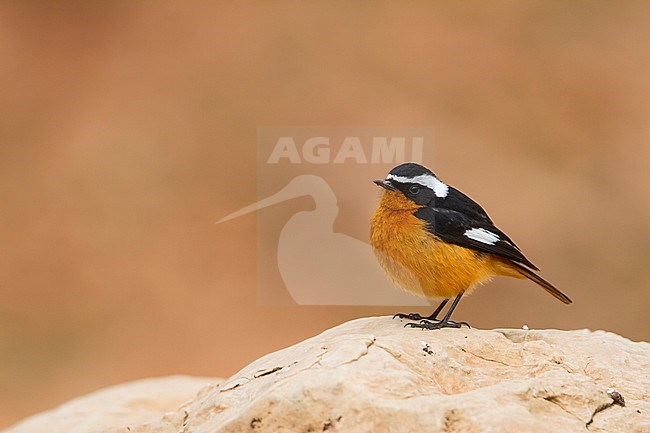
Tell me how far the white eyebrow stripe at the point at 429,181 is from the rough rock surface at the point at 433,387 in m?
0.56

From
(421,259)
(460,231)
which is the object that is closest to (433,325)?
(421,259)

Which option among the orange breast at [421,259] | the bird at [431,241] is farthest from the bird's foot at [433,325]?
the orange breast at [421,259]

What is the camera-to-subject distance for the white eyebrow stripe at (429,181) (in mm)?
3445

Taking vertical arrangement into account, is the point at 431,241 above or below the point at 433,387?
above

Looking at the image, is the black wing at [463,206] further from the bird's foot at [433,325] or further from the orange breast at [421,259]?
the bird's foot at [433,325]

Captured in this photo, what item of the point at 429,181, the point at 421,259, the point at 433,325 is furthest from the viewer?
the point at 429,181

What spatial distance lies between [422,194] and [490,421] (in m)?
1.22

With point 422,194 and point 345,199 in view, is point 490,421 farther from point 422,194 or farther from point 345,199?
point 345,199

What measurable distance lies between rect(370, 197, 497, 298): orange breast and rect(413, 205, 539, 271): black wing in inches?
1.0

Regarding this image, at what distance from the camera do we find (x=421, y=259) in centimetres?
338

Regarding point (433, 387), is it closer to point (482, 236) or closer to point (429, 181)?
point (482, 236)

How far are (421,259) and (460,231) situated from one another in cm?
20

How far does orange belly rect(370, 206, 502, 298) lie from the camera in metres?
3.38

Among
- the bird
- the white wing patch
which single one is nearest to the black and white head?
the bird
